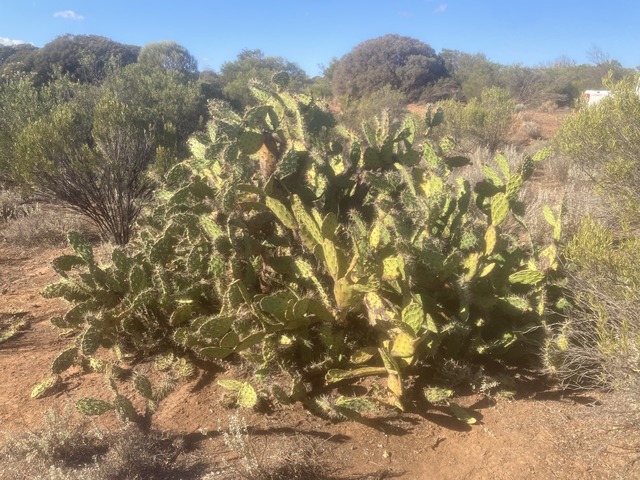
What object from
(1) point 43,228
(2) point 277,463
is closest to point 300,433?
(2) point 277,463

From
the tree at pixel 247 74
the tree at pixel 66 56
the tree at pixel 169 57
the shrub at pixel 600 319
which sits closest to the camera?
the shrub at pixel 600 319

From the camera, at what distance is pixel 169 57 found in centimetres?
2756

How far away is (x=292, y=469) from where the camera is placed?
8.21ft

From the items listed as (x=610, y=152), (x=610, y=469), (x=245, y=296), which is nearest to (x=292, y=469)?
(x=245, y=296)

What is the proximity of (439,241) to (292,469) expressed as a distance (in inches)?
67.9

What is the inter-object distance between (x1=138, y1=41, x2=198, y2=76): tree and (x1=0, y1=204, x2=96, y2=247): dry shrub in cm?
2028

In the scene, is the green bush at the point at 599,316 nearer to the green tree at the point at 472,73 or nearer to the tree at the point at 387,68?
the green tree at the point at 472,73

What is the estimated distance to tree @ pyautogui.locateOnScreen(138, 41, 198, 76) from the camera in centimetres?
2656

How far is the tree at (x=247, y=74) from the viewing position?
19.9 metres

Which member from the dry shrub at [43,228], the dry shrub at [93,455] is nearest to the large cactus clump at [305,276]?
the dry shrub at [93,455]

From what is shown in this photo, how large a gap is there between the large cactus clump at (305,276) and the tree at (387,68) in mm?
20499

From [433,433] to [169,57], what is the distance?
2851cm

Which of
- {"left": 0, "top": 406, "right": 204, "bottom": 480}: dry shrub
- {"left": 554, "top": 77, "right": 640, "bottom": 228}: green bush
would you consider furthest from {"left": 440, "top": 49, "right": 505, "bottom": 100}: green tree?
{"left": 0, "top": 406, "right": 204, "bottom": 480}: dry shrub

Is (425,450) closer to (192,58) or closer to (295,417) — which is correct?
(295,417)
